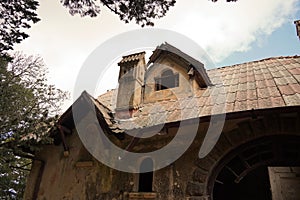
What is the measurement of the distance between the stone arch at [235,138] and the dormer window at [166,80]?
3322 mm

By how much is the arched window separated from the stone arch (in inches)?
44.2

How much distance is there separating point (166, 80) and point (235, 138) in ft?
12.6

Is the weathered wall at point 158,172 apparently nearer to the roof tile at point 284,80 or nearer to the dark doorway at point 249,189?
the roof tile at point 284,80

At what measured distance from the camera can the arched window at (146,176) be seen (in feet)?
20.5

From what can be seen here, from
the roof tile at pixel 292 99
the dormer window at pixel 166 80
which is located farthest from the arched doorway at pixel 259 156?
the dormer window at pixel 166 80

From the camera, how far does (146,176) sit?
251 inches

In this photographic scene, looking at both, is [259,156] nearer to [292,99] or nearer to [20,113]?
[292,99]

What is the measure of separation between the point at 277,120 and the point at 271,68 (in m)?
3.14

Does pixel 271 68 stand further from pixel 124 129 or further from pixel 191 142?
pixel 124 129

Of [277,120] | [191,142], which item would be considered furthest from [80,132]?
[277,120]

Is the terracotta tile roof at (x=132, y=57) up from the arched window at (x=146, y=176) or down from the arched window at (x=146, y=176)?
up

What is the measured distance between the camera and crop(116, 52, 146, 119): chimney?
812 cm

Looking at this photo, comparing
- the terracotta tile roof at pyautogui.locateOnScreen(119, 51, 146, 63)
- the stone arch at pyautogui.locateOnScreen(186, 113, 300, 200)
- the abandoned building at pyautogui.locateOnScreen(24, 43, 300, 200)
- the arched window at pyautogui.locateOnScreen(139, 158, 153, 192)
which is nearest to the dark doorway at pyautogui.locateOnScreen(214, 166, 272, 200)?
the abandoned building at pyautogui.locateOnScreen(24, 43, 300, 200)

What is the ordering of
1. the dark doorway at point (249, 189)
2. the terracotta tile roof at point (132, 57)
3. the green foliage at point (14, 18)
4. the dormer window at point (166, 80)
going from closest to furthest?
1. the green foliage at point (14, 18)
2. the dormer window at point (166, 80)
3. the terracotta tile roof at point (132, 57)
4. the dark doorway at point (249, 189)
